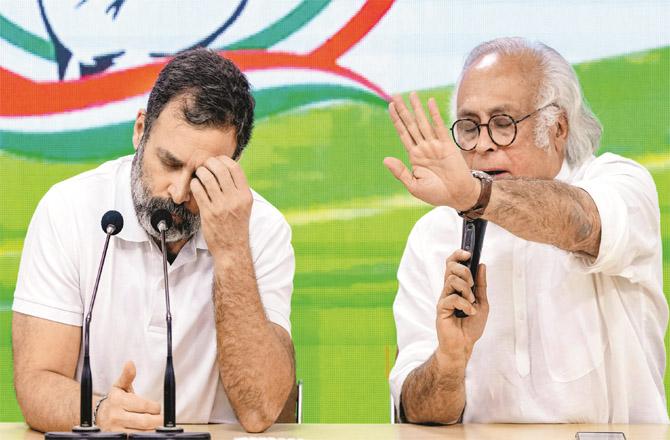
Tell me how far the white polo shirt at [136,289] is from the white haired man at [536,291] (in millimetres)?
485

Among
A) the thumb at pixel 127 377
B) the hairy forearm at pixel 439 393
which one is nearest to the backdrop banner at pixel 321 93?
the hairy forearm at pixel 439 393

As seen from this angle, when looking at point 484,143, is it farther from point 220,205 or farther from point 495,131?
point 220,205

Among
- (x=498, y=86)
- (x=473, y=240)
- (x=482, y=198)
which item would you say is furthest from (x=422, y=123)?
(x=498, y=86)

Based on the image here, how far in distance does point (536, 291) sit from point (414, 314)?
0.39 metres

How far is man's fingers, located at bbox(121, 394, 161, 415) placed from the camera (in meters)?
2.46

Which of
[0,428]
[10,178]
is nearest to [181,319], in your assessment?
[0,428]

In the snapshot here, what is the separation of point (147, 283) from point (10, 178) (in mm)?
1149

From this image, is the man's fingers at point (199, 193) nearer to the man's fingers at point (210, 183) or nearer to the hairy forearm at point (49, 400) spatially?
the man's fingers at point (210, 183)

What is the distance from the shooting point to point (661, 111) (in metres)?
3.83

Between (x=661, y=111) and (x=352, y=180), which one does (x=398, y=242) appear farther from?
(x=661, y=111)

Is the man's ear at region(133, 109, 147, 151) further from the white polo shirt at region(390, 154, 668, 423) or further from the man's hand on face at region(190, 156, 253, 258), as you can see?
the white polo shirt at region(390, 154, 668, 423)

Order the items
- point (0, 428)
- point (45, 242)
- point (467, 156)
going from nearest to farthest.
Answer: point (0, 428) → point (45, 242) → point (467, 156)

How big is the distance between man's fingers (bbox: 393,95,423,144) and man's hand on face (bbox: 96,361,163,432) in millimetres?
939

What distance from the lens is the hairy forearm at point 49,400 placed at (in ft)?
8.57
